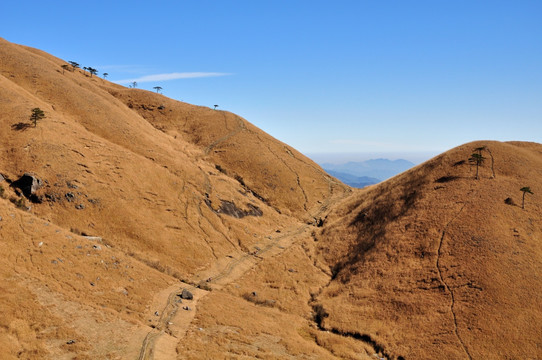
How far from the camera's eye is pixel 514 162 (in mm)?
50594

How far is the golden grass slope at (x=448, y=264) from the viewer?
29.0 metres

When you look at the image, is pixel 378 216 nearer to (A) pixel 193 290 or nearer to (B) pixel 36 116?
(A) pixel 193 290

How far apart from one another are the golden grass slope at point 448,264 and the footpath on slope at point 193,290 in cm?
731

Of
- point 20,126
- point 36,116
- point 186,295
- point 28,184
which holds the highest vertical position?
point 36,116

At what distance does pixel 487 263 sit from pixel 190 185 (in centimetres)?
4617

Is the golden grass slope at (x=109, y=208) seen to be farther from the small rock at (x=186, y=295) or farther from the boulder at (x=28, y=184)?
the small rock at (x=186, y=295)

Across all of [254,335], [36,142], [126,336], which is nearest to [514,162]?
[254,335]

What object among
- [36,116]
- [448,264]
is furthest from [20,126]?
[448,264]

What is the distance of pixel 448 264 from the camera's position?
3666 centimetres

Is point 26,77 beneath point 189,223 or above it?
above

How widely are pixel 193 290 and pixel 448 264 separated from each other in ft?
98.2

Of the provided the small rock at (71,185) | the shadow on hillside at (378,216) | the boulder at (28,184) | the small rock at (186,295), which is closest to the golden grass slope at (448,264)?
the shadow on hillside at (378,216)

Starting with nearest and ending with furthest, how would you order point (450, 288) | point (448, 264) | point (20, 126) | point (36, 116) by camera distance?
point (450, 288) → point (448, 264) → point (20, 126) → point (36, 116)

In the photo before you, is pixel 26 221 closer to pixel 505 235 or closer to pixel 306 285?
pixel 306 285
